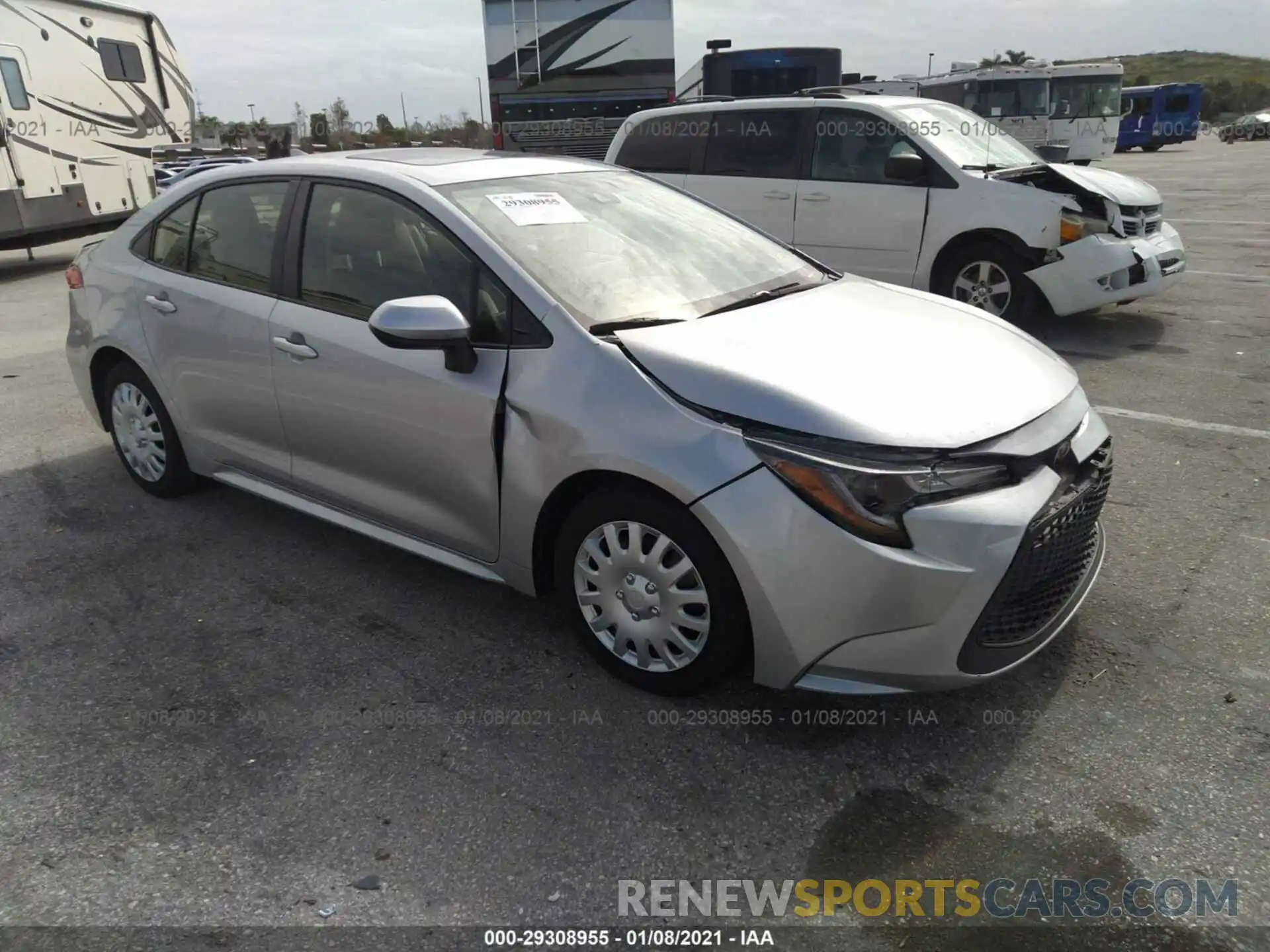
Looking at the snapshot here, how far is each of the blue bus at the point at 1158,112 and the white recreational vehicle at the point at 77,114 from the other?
4244 centimetres

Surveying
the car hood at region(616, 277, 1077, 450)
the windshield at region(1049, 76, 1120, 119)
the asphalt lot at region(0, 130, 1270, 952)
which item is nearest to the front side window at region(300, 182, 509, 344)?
the car hood at region(616, 277, 1077, 450)

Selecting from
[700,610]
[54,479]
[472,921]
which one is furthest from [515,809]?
[54,479]

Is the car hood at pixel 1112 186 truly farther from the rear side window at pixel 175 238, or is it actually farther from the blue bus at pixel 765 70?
the blue bus at pixel 765 70

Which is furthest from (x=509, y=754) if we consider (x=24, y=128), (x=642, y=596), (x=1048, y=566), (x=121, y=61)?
(x=121, y=61)

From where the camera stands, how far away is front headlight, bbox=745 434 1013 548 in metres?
2.44

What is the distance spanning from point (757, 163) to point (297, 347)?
5.29 m

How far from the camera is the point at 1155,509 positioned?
4.15 meters

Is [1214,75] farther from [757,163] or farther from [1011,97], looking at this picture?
[757,163]

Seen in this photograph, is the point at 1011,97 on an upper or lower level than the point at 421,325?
upper

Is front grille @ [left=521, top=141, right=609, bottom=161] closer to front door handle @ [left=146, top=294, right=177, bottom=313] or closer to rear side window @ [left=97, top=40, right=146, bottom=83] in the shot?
rear side window @ [left=97, top=40, right=146, bottom=83]

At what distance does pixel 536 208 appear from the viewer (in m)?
3.41

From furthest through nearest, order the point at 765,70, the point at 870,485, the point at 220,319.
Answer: the point at 765,70, the point at 220,319, the point at 870,485

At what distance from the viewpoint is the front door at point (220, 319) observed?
3787 millimetres

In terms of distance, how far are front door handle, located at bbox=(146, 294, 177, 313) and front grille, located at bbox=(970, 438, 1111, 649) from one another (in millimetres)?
3527
